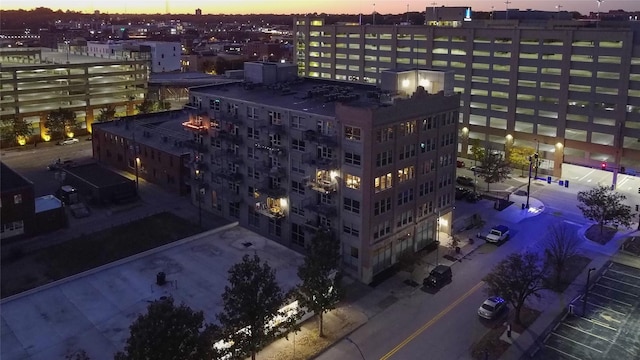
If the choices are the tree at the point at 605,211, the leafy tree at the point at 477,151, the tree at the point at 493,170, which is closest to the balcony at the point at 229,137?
the tree at the point at 493,170

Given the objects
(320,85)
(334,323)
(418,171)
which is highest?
(320,85)

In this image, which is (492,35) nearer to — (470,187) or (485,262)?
(470,187)

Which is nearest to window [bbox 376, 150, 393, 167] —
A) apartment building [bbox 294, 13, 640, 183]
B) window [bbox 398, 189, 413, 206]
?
window [bbox 398, 189, 413, 206]

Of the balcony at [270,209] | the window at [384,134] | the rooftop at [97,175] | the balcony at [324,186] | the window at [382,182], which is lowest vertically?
the rooftop at [97,175]

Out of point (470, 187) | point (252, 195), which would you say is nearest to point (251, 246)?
point (252, 195)

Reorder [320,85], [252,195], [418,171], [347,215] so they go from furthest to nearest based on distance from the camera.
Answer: [320,85], [252,195], [418,171], [347,215]

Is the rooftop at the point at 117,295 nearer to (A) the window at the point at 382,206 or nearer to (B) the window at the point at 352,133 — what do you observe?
(A) the window at the point at 382,206
